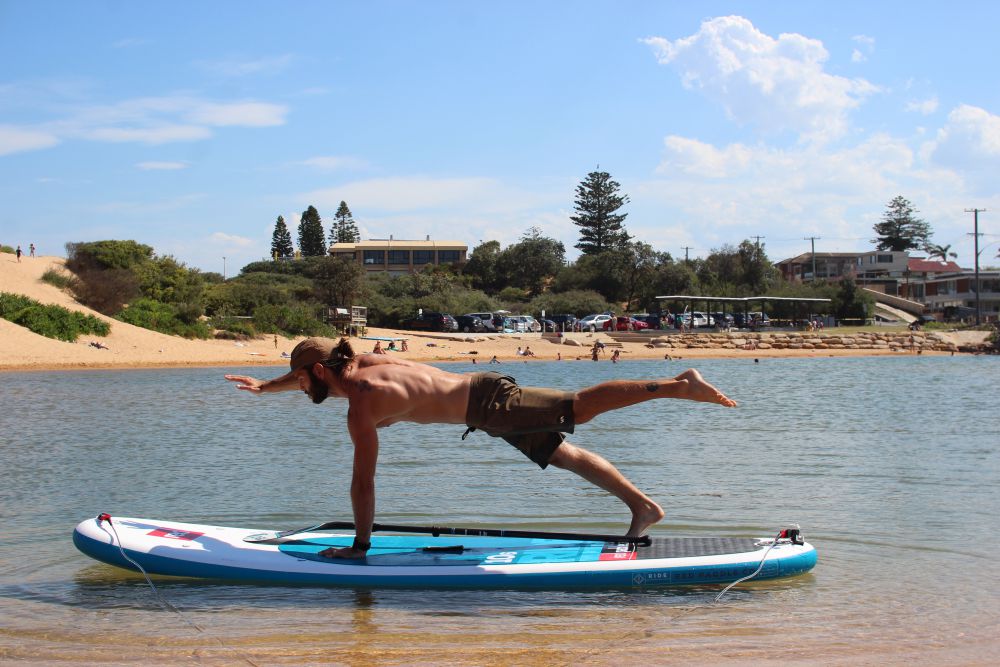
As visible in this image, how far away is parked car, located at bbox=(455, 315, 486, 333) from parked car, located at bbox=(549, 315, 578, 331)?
6.46 m

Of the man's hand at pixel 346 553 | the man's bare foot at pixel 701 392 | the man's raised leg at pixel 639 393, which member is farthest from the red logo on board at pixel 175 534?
the man's bare foot at pixel 701 392

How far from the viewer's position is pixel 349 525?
26.7 ft

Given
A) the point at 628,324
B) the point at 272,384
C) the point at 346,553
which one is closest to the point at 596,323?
the point at 628,324

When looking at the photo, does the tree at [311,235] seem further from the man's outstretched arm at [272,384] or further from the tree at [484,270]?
the man's outstretched arm at [272,384]

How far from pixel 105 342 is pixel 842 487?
125 feet

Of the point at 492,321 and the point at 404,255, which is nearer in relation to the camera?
the point at 492,321

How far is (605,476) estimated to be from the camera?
7457 mm

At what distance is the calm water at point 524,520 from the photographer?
615 centimetres

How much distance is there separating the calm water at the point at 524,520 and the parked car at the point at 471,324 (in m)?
38.6

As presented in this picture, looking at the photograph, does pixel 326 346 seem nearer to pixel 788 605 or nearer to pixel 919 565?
pixel 788 605

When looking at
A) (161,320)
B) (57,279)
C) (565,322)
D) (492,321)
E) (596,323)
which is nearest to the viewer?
(161,320)

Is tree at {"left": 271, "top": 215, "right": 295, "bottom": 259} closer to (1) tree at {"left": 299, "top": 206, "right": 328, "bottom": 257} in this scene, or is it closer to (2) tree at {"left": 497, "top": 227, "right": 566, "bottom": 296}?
(1) tree at {"left": 299, "top": 206, "right": 328, "bottom": 257}

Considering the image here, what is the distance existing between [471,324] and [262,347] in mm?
17532

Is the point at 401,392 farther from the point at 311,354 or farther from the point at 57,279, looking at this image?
the point at 57,279
